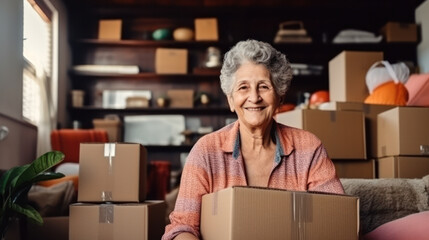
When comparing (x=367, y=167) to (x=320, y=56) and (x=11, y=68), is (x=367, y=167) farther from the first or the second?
(x=320, y=56)

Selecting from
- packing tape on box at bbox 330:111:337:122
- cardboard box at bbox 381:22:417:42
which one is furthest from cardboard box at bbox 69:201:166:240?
cardboard box at bbox 381:22:417:42

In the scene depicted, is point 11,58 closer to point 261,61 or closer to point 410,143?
point 261,61

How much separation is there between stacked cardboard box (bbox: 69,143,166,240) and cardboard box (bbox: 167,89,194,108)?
2698 mm

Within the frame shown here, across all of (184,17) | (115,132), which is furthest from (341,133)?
(184,17)

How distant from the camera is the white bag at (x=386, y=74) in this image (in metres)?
3.39

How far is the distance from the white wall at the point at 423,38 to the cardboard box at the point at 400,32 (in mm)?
80

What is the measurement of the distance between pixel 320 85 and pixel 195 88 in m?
1.20

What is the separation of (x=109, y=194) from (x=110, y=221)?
12 centimetres

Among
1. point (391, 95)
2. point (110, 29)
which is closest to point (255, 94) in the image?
point (391, 95)

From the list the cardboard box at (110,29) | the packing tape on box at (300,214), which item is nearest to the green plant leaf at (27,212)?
the packing tape on box at (300,214)

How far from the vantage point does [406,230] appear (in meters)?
1.86

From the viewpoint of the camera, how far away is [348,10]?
17.1ft

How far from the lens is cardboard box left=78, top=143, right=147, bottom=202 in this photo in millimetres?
2395

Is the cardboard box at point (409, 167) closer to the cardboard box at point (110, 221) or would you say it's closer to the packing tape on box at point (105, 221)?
the cardboard box at point (110, 221)
